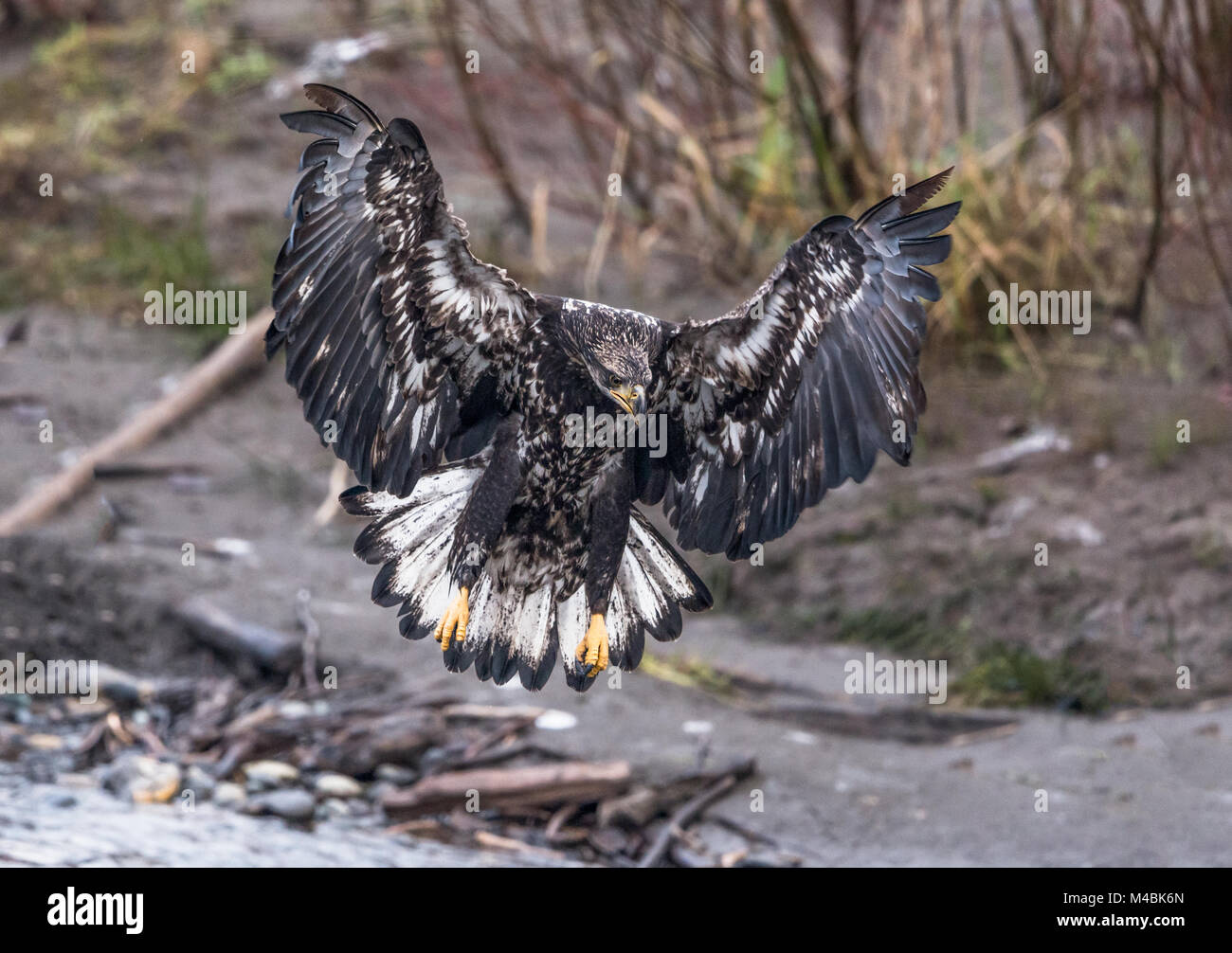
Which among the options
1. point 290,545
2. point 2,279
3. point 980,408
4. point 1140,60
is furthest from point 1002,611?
point 2,279

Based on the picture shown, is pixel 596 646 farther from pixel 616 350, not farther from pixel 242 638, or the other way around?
pixel 242 638

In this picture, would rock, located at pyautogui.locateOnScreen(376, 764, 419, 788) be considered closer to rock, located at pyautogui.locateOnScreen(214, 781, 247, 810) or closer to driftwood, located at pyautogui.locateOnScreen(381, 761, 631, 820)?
driftwood, located at pyautogui.locateOnScreen(381, 761, 631, 820)

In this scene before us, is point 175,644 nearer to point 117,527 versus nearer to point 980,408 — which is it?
point 117,527

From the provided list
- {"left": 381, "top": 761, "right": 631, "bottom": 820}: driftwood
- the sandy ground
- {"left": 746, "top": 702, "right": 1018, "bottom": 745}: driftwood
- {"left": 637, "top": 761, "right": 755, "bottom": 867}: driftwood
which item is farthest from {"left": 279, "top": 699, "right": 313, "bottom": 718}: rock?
{"left": 746, "top": 702, "right": 1018, "bottom": 745}: driftwood

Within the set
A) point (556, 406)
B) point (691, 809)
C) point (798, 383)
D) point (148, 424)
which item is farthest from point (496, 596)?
point (148, 424)

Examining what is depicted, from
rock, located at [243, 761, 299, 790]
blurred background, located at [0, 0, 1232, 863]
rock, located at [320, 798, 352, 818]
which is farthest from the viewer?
blurred background, located at [0, 0, 1232, 863]

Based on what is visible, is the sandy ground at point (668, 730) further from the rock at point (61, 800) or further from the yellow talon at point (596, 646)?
the yellow talon at point (596, 646)

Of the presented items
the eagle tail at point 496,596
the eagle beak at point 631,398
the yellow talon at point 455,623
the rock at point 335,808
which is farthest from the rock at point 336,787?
the eagle beak at point 631,398
